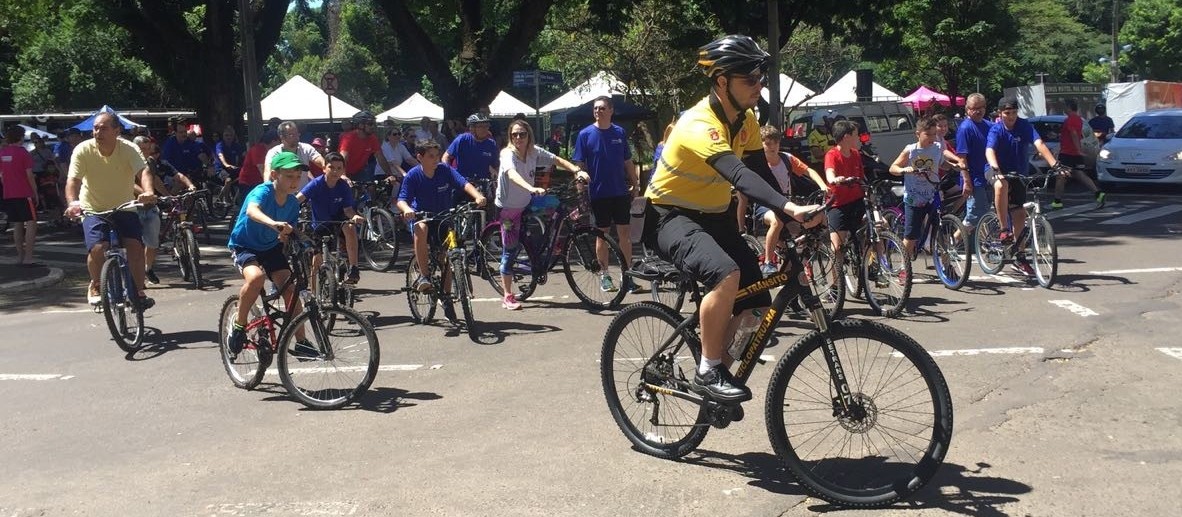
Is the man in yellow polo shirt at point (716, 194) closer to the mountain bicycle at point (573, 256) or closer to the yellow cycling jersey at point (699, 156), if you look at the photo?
the yellow cycling jersey at point (699, 156)

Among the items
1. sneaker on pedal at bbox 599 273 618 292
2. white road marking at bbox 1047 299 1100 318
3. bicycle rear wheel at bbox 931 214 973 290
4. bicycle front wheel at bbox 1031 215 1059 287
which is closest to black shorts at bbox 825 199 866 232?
bicycle rear wheel at bbox 931 214 973 290

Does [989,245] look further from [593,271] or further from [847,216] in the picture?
[593,271]

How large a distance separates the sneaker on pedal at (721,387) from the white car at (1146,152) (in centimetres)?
1835

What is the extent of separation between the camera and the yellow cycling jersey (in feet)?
16.7

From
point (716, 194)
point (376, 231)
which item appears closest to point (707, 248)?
point (716, 194)

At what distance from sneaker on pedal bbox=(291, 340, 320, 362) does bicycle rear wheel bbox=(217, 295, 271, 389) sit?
406 mm

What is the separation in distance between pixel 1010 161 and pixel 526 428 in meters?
6.70

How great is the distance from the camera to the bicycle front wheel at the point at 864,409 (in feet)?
15.4

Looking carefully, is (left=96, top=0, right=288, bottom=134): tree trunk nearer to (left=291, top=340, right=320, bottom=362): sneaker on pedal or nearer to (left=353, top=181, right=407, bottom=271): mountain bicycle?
(left=353, top=181, right=407, bottom=271): mountain bicycle

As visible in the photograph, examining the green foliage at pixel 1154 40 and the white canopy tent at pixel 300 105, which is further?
the green foliage at pixel 1154 40

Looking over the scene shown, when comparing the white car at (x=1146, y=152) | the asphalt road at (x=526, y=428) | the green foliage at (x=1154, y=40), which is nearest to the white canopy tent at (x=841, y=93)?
the white car at (x=1146, y=152)

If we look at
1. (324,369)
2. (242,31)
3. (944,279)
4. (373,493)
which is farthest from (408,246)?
(373,493)

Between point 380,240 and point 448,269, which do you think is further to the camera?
point 380,240

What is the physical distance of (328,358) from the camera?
23.0ft
